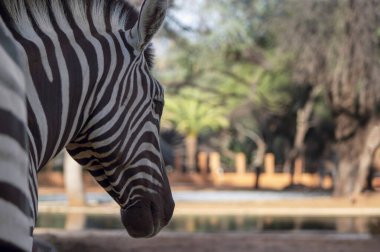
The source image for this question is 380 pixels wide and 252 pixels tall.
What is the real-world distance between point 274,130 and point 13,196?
57.3m

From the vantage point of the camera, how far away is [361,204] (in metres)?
26.1

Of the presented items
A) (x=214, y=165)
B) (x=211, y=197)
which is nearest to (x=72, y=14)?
(x=211, y=197)

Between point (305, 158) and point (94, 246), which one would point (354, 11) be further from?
point (305, 158)

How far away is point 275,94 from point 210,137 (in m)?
29.9

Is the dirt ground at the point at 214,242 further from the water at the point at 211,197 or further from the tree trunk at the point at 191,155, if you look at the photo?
the tree trunk at the point at 191,155

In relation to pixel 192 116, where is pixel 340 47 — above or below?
above

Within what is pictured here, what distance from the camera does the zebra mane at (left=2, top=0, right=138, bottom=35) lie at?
1.70m

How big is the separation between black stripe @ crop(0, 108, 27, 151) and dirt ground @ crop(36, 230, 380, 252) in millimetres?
10199

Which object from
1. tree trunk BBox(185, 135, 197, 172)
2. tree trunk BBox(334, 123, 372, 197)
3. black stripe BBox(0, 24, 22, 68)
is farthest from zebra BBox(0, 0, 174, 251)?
tree trunk BBox(185, 135, 197, 172)

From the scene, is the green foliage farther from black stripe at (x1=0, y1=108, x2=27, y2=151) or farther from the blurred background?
black stripe at (x1=0, y1=108, x2=27, y2=151)

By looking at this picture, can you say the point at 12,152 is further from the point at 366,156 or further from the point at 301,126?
the point at 301,126

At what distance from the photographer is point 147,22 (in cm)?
197

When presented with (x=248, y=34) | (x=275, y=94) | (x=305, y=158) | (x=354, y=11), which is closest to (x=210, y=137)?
(x=305, y=158)

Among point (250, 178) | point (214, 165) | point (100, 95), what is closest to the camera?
point (100, 95)
